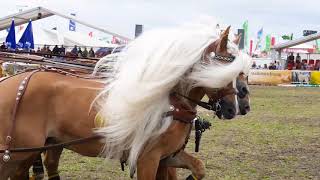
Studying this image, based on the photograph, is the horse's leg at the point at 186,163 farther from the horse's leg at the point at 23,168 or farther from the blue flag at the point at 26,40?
the blue flag at the point at 26,40

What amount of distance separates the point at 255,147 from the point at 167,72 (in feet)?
18.1

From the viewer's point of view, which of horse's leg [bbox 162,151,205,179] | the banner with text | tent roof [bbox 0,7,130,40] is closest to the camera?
horse's leg [bbox 162,151,205,179]

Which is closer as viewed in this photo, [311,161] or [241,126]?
[311,161]

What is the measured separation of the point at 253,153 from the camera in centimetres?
886

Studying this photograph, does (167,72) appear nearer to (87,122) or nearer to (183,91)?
(183,91)

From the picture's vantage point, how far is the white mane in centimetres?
430

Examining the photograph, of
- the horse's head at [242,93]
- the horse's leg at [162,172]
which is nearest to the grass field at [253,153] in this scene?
the horse's leg at [162,172]

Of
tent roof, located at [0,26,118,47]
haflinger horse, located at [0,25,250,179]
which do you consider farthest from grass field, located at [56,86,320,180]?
tent roof, located at [0,26,118,47]

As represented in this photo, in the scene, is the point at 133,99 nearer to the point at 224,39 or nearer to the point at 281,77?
the point at 224,39

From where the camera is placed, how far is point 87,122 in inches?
178

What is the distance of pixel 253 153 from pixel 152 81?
4953 millimetres

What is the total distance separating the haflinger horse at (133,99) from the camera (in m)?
4.30

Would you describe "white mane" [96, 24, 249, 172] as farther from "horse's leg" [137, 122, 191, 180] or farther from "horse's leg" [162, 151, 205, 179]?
"horse's leg" [162, 151, 205, 179]

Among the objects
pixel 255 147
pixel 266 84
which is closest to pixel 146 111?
pixel 255 147
